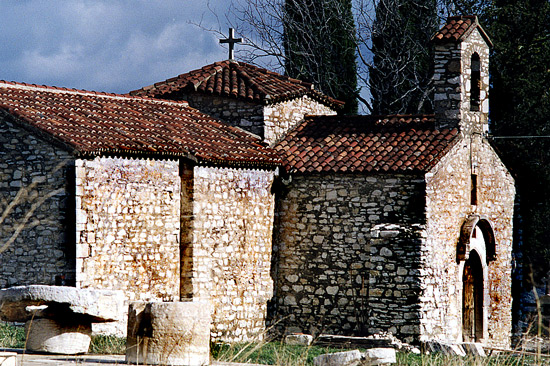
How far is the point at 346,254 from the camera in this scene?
16844 millimetres

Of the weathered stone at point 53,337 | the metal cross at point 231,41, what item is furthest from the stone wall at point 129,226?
the metal cross at point 231,41

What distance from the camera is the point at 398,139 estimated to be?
57.0 feet

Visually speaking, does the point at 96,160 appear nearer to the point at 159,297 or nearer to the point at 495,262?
the point at 159,297

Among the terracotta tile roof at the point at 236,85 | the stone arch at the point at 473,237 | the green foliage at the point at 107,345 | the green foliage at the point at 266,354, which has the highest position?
the terracotta tile roof at the point at 236,85

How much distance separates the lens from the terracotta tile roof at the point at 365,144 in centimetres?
1661

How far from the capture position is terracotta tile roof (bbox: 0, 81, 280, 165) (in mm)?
14117

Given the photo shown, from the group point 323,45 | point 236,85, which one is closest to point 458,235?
point 236,85

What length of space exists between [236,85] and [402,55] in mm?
11438

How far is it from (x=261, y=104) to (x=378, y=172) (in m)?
3.01

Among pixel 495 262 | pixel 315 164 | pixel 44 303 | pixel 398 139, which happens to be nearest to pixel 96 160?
pixel 44 303

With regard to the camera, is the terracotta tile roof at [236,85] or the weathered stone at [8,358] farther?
the terracotta tile roof at [236,85]

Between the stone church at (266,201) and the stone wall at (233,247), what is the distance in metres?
0.03

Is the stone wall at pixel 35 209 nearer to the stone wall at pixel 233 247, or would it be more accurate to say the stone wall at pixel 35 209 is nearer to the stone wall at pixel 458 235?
the stone wall at pixel 233 247

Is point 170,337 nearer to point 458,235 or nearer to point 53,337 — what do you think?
point 53,337
